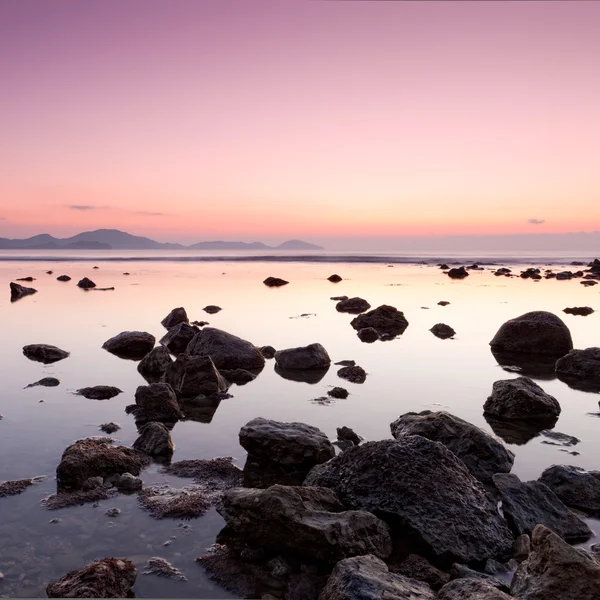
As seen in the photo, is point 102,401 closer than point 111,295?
Yes

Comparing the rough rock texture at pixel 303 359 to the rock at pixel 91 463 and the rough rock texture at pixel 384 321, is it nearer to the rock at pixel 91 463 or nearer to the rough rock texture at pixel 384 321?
the rough rock texture at pixel 384 321

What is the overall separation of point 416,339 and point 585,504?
15860 mm

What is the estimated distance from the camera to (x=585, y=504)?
30.1 ft

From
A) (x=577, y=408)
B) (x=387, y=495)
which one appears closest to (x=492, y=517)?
(x=387, y=495)

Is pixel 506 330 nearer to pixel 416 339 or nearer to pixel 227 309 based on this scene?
pixel 416 339

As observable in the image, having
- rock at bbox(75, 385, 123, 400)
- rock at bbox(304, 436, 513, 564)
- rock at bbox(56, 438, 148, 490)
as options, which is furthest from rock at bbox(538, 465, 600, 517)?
rock at bbox(75, 385, 123, 400)

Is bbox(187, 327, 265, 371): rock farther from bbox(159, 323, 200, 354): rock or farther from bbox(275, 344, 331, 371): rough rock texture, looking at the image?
bbox(159, 323, 200, 354): rock

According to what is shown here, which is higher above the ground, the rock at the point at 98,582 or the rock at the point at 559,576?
the rock at the point at 559,576

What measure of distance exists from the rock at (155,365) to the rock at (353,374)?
224 inches

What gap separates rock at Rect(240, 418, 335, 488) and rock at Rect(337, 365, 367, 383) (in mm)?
6835

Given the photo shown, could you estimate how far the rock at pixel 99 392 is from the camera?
1509cm

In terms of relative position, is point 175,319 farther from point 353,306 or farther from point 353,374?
point 353,374

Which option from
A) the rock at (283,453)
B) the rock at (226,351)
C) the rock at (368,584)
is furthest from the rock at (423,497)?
the rock at (226,351)

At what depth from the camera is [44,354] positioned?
20.0 metres
